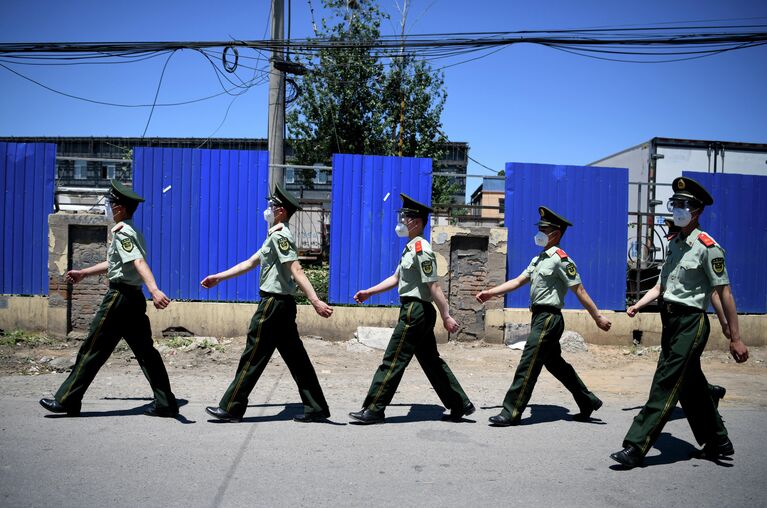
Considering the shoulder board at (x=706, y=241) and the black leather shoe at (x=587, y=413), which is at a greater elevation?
the shoulder board at (x=706, y=241)

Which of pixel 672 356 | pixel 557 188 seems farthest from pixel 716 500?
pixel 557 188

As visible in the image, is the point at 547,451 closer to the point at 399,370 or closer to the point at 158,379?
the point at 399,370

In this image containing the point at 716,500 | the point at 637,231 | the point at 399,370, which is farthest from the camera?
the point at 637,231

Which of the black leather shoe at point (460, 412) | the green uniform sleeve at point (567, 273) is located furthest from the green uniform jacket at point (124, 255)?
the green uniform sleeve at point (567, 273)

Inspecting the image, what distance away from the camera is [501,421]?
5098mm

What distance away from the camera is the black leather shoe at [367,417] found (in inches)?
200

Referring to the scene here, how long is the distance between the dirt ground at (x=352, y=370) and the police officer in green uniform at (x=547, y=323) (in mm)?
1109

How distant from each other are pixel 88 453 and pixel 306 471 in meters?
1.55

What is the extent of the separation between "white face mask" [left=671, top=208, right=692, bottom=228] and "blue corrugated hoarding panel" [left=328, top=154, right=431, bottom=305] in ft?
16.2

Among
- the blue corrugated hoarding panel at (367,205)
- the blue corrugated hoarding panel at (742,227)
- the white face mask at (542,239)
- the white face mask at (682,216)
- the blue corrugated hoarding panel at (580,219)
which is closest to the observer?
the white face mask at (682,216)

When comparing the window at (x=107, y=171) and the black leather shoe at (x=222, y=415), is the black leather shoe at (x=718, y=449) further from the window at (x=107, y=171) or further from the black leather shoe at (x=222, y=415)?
the window at (x=107, y=171)

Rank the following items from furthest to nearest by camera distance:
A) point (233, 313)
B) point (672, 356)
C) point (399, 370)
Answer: point (233, 313) < point (399, 370) < point (672, 356)

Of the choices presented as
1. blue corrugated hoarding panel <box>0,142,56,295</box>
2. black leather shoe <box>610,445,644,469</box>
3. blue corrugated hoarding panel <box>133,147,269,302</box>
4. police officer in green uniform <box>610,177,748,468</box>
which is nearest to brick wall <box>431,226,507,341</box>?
blue corrugated hoarding panel <box>133,147,269,302</box>

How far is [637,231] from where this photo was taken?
32.4 ft
